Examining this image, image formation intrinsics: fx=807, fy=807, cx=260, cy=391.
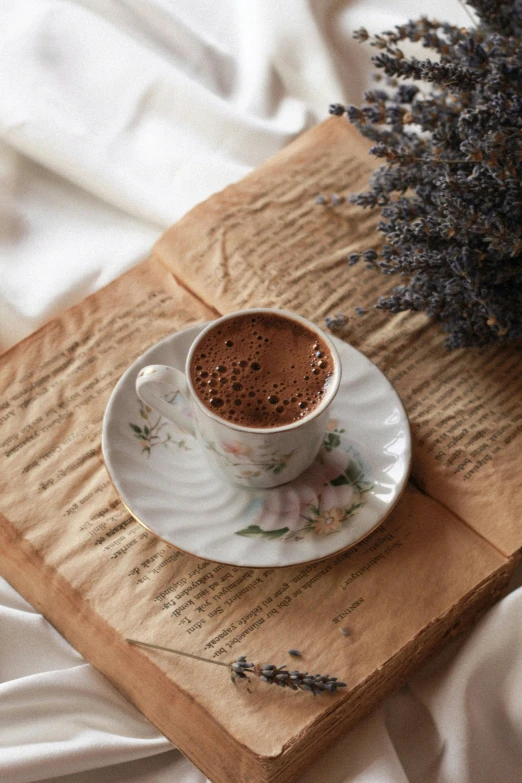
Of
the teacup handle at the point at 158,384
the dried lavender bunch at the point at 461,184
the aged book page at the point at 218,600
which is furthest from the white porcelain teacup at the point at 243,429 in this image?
the dried lavender bunch at the point at 461,184

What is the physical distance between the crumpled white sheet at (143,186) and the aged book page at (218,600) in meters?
0.04

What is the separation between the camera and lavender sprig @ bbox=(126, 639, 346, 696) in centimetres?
74

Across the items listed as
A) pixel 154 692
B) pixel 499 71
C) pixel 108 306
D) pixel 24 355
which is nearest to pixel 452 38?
pixel 499 71

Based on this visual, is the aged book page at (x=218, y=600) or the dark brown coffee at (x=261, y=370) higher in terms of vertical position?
the dark brown coffee at (x=261, y=370)

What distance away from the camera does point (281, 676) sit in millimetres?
745

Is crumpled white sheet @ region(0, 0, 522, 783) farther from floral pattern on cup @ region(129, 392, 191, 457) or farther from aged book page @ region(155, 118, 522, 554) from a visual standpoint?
floral pattern on cup @ region(129, 392, 191, 457)

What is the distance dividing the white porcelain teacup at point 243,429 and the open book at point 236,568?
0.10m

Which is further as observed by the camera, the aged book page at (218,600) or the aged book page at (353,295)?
the aged book page at (353,295)

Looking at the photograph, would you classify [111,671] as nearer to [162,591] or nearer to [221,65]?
[162,591]

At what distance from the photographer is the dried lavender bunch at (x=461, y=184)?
2.89 ft

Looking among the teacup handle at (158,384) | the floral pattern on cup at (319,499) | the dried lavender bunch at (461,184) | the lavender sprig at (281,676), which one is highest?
the teacup handle at (158,384)

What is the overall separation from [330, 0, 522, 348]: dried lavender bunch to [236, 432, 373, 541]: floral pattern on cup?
0.21m

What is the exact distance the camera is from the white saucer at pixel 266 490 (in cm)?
80

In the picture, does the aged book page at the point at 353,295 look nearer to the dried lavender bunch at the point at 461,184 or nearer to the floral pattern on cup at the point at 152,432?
the dried lavender bunch at the point at 461,184
